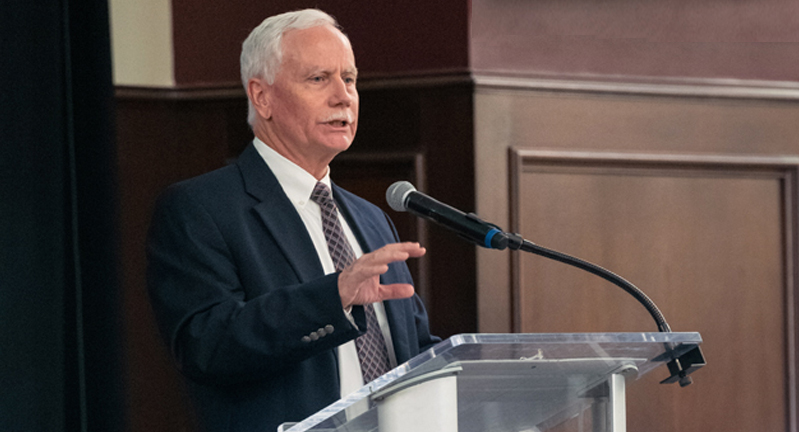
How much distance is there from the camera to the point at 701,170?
2.62m

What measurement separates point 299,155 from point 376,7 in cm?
70

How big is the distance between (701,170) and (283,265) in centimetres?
146

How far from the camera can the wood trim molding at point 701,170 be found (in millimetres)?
2414

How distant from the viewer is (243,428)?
5.29ft

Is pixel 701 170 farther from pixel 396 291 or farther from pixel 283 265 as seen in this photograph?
pixel 396 291

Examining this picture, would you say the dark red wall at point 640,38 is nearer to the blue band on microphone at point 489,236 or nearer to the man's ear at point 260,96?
the man's ear at point 260,96

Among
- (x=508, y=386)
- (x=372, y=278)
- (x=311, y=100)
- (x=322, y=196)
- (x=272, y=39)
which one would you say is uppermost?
(x=272, y=39)

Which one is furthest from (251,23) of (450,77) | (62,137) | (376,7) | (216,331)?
(216,331)

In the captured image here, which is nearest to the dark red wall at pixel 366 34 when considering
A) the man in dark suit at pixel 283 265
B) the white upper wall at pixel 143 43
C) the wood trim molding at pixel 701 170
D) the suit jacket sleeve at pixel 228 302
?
the white upper wall at pixel 143 43

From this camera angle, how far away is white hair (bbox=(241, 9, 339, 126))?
189 cm

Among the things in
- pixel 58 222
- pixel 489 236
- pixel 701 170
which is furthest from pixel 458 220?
pixel 701 170

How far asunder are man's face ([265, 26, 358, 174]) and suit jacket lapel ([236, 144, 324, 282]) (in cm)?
9

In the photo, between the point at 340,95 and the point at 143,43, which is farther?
the point at 143,43

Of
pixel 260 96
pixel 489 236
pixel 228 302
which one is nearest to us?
pixel 489 236
